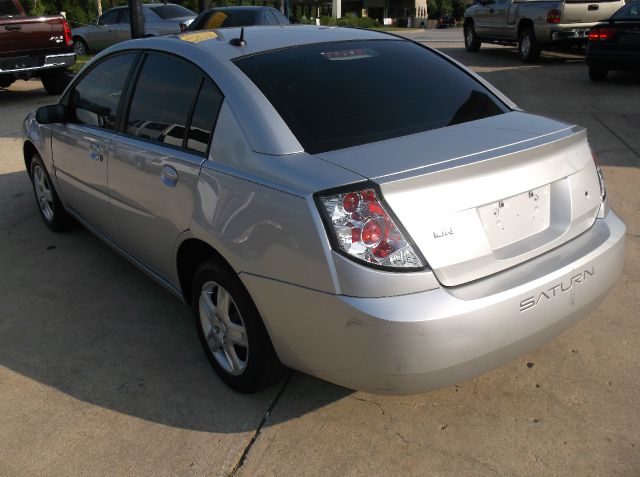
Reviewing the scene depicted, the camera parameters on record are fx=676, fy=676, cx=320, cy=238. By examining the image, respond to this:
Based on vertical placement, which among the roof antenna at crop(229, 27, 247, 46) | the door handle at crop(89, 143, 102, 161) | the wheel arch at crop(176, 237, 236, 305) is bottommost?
the wheel arch at crop(176, 237, 236, 305)

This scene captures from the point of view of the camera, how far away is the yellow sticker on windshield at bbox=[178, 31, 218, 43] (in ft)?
11.5

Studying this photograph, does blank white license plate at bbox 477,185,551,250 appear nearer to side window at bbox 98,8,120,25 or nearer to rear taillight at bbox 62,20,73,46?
rear taillight at bbox 62,20,73,46

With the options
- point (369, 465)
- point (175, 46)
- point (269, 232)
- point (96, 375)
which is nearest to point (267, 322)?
point (269, 232)

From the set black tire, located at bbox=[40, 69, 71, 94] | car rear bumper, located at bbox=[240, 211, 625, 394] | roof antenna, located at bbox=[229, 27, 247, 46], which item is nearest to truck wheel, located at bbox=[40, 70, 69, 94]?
black tire, located at bbox=[40, 69, 71, 94]

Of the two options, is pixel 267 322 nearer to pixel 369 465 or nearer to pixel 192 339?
pixel 369 465

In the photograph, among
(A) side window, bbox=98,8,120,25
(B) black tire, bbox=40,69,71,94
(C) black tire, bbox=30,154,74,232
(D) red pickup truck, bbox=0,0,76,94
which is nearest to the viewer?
(C) black tire, bbox=30,154,74,232

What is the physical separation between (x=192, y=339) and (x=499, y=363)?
1813 millimetres

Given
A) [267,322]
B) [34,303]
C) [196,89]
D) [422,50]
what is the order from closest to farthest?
[267,322] → [196,89] → [422,50] → [34,303]

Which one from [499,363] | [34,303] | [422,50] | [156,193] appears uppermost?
[422,50]

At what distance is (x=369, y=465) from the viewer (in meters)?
2.71

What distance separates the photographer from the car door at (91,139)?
13.2 ft

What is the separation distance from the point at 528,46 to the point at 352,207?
43.0 feet

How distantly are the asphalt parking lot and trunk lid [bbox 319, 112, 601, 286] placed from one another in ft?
2.53

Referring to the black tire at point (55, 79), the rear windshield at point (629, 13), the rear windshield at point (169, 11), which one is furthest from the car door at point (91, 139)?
the rear windshield at point (169, 11)
